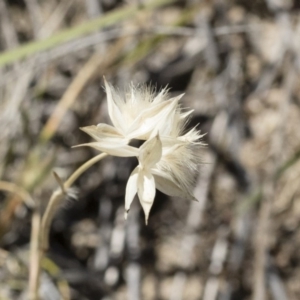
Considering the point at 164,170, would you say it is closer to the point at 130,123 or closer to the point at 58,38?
the point at 130,123

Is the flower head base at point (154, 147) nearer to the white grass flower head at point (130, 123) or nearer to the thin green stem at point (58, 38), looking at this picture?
the white grass flower head at point (130, 123)

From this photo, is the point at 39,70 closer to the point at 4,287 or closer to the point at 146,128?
the point at 4,287

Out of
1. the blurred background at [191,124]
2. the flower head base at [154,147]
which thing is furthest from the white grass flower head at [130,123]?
the blurred background at [191,124]

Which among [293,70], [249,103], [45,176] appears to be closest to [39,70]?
[45,176]

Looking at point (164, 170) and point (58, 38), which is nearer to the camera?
point (164, 170)

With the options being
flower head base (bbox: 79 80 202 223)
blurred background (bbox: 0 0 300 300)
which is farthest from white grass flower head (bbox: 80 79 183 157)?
blurred background (bbox: 0 0 300 300)

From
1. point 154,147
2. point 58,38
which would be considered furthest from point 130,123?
point 58,38

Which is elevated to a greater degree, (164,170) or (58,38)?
(58,38)
